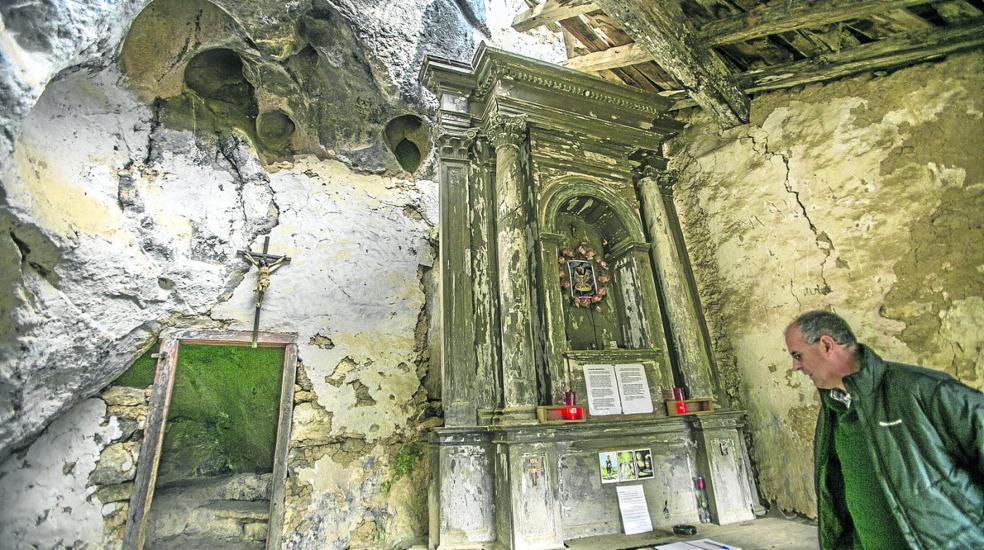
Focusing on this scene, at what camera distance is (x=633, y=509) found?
3275 millimetres

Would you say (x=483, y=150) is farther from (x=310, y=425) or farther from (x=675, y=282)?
(x=310, y=425)

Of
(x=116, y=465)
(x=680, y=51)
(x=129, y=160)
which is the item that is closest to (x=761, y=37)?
(x=680, y=51)

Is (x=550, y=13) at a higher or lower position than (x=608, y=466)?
higher

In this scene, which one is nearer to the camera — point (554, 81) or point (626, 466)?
point (626, 466)

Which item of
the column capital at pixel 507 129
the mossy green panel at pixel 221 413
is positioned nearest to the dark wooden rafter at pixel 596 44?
the column capital at pixel 507 129

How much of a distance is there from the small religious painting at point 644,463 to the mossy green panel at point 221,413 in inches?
149

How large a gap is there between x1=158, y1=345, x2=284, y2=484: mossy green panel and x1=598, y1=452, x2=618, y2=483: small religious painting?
3.49 m

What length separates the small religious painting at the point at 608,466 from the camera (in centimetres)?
333

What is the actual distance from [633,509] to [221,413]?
5426mm

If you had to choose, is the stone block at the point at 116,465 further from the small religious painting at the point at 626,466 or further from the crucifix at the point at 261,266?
the small religious painting at the point at 626,466

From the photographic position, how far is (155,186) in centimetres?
412

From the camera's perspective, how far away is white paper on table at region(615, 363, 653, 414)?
3.71m

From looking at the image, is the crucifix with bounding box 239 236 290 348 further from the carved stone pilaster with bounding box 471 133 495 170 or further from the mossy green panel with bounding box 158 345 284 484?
the carved stone pilaster with bounding box 471 133 495 170

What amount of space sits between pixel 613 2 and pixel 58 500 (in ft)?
19.3
